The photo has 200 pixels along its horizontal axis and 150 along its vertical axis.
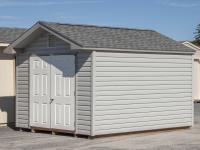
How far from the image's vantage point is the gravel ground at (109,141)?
42.2 feet

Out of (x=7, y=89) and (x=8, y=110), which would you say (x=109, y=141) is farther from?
(x=7, y=89)

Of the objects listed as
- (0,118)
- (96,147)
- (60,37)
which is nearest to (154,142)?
(96,147)

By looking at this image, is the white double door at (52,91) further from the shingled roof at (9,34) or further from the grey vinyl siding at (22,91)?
the shingled roof at (9,34)

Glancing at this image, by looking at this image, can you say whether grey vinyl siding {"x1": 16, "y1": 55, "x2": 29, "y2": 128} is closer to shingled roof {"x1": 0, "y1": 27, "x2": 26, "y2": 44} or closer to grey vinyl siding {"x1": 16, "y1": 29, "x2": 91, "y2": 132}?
grey vinyl siding {"x1": 16, "y1": 29, "x2": 91, "y2": 132}

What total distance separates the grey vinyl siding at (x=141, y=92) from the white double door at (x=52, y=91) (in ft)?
2.91

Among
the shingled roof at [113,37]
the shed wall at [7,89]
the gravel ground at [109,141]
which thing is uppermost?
the shingled roof at [113,37]

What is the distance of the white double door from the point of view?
1486cm

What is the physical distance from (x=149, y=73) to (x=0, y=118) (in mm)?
5475

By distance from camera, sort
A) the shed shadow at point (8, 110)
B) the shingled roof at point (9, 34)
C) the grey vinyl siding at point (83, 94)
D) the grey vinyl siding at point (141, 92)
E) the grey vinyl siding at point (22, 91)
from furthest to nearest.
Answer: the shed shadow at point (8, 110)
the shingled roof at point (9, 34)
the grey vinyl siding at point (22, 91)
the grey vinyl siding at point (141, 92)
the grey vinyl siding at point (83, 94)

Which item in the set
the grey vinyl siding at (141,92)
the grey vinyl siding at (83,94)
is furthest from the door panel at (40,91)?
the grey vinyl siding at (141,92)

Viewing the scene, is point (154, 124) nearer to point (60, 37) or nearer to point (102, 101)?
point (102, 101)

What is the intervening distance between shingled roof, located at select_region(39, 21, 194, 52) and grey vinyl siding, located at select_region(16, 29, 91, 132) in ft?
1.26

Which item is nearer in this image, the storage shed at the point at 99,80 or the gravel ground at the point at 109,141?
the gravel ground at the point at 109,141

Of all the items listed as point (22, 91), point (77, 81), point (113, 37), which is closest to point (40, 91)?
point (22, 91)
